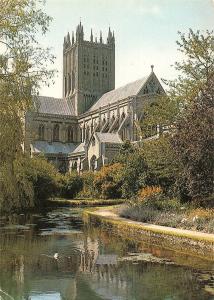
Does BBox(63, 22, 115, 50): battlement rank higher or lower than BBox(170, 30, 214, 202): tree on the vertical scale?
higher

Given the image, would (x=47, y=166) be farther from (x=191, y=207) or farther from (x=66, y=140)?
(x=66, y=140)

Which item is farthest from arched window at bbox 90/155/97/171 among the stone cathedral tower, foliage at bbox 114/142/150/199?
foliage at bbox 114/142/150/199

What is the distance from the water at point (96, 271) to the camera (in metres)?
10.3

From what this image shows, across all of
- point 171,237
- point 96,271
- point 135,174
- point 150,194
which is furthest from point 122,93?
point 96,271

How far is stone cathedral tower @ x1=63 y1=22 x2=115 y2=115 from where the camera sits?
3839 inches

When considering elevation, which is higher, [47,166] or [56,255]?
[47,166]

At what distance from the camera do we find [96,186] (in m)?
50.8

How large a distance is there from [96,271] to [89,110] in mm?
80392

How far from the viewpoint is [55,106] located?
95.6 metres

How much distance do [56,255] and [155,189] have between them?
47.9ft

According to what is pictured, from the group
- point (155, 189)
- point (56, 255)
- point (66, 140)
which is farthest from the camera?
point (66, 140)

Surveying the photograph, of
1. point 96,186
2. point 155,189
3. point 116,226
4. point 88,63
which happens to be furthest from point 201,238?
point 88,63

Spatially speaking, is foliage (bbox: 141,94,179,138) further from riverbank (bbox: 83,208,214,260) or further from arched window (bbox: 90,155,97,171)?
arched window (bbox: 90,155,97,171)

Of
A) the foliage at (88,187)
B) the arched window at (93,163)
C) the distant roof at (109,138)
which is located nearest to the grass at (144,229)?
the foliage at (88,187)
